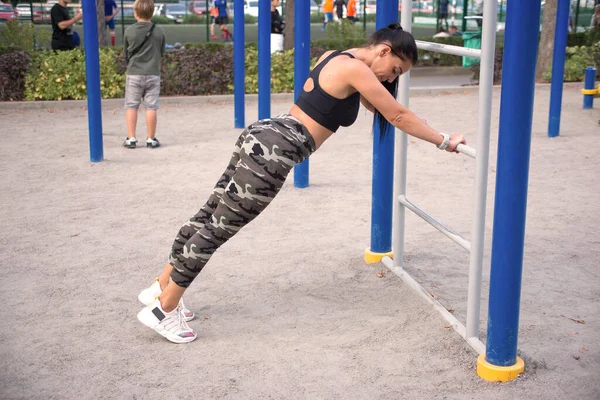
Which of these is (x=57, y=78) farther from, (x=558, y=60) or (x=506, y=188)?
(x=506, y=188)

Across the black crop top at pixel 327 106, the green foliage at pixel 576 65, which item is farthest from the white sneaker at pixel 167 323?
the green foliage at pixel 576 65

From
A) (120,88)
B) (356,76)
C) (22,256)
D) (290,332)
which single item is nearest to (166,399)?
(290,332)

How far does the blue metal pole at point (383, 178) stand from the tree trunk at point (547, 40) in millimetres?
10058

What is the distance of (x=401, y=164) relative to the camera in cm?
426

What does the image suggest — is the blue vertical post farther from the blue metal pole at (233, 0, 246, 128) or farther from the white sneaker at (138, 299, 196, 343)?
the blue metal pole at (233, 0, 246, 128)

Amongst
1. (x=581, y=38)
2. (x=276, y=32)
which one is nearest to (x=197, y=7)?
(x=581, y=38)

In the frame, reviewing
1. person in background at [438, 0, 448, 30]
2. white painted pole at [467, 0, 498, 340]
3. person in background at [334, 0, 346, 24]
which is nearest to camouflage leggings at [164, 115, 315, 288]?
white painted pole at [467, 0, 498, 340]

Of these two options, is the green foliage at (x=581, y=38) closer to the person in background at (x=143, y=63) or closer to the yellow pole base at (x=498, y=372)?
the person in background at (x=143, y=63)

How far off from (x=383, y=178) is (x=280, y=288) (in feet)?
2.90

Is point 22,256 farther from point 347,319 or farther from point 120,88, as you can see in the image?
point 120,88

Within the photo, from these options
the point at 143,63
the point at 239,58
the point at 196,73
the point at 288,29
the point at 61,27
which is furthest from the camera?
the point at 288,29

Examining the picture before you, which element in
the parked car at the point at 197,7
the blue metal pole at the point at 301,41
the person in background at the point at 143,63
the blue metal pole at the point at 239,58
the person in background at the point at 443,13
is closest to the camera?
the blue metal pole at the point at 301,41

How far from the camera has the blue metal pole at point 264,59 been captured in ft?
23.1

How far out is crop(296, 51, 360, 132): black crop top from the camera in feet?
10.8
